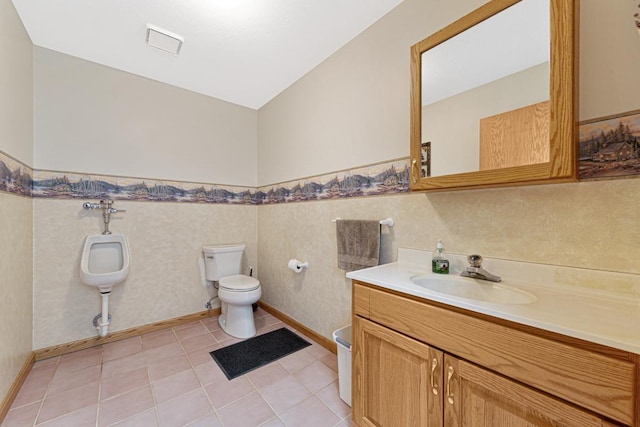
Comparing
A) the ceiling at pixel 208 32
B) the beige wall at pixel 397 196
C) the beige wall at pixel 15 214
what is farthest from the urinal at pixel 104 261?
the ceiling at pixel 208 32

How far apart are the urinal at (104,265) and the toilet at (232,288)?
677 millimetres

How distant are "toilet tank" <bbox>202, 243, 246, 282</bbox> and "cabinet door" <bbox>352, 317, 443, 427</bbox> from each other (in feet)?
5.63

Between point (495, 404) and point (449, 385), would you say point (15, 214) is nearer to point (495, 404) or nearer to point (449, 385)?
point (449, 385)

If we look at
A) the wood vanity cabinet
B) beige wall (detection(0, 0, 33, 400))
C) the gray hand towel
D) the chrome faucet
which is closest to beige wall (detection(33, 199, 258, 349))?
beige wall (detection(0, 0, 33, 400))

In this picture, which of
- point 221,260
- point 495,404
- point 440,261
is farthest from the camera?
point 221,260

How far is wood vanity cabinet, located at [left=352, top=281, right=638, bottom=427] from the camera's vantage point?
607 millimetres

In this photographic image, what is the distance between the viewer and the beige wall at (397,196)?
877 millimetres

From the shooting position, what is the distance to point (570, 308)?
774 millimetres

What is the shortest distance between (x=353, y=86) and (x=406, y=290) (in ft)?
4.91

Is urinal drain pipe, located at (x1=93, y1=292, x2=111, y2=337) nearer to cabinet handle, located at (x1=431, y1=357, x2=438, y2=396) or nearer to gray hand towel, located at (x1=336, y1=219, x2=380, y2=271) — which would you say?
gray hand towel, located at (x1=336, y1=219, x2=380, y2=271)

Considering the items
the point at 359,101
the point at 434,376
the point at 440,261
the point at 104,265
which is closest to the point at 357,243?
the point at 440,261

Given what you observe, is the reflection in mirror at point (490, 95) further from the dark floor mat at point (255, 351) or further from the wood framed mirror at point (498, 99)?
the dark floor mat at point (255, 351)

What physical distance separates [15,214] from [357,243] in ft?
7.02

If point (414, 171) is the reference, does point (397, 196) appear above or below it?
below
